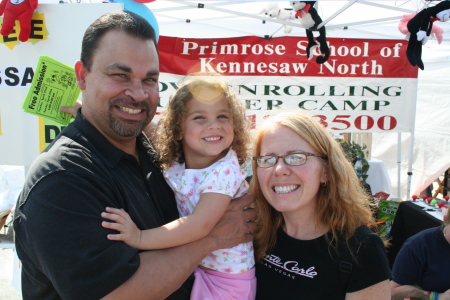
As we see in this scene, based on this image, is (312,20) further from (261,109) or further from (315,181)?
(315,181)

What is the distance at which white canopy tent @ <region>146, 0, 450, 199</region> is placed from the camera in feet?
20.7

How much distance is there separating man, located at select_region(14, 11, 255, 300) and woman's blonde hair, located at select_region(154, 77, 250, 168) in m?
0.10

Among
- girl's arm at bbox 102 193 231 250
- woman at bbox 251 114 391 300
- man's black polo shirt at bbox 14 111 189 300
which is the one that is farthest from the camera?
woman at bbox 251 114 391 300

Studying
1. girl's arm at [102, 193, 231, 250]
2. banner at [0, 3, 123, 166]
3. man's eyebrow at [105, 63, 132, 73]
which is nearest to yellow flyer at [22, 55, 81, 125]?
banner at [0, 3, 123, 166]

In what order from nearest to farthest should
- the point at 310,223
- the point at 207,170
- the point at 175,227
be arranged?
the point at 175,227
the point at 310,223
the point at 207,170

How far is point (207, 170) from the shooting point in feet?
6.29

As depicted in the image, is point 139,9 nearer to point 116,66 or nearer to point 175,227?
point 116,66

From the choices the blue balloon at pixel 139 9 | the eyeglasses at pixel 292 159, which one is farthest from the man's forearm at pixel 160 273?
the blue balloon at pixel 139 9

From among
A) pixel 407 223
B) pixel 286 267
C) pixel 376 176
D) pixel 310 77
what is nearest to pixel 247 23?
pixel 310 77

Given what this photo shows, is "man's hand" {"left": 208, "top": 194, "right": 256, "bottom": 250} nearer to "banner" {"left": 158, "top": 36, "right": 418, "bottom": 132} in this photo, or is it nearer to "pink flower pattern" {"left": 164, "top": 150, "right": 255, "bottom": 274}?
"pink flower pattern" {"left": 164, "top": 150, "right": 255, "bottom": 274}

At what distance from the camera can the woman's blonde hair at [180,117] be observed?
2039mm

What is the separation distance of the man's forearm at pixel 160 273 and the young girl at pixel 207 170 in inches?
1.9

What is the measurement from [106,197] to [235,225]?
2.42 feet

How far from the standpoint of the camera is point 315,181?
1.74 meters
